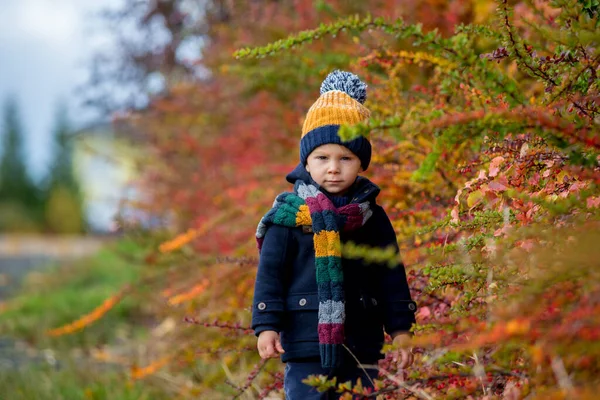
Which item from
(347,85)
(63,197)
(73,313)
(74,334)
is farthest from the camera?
(63,197)

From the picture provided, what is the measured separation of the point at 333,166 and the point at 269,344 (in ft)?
2.13

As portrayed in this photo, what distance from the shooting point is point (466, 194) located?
2678 mm

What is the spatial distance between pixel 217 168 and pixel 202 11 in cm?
181

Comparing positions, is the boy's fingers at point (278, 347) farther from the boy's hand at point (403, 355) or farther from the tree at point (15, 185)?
the tree at point (15, 185)

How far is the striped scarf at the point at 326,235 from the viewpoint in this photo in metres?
2.46

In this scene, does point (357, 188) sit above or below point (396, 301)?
above

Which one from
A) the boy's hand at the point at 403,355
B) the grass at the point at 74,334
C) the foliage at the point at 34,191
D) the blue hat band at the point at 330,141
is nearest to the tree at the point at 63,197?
the foliage at the point at 34,191

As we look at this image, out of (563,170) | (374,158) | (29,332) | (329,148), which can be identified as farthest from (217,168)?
(563,170)

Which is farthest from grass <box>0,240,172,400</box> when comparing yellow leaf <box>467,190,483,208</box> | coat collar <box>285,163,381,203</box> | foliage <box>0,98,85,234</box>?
foliage <box>0,98,85,234</box>

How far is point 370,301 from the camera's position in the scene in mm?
2633

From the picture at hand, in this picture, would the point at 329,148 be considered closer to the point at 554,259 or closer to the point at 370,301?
the point at 370,301

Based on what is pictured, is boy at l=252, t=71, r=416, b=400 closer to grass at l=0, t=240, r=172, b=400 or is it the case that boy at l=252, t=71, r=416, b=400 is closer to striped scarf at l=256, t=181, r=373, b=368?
striped scarf at l=256, t=181, r=373, b=368

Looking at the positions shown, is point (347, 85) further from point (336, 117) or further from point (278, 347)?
point (278, 347)

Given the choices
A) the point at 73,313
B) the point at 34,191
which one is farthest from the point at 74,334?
the point at 34,191
